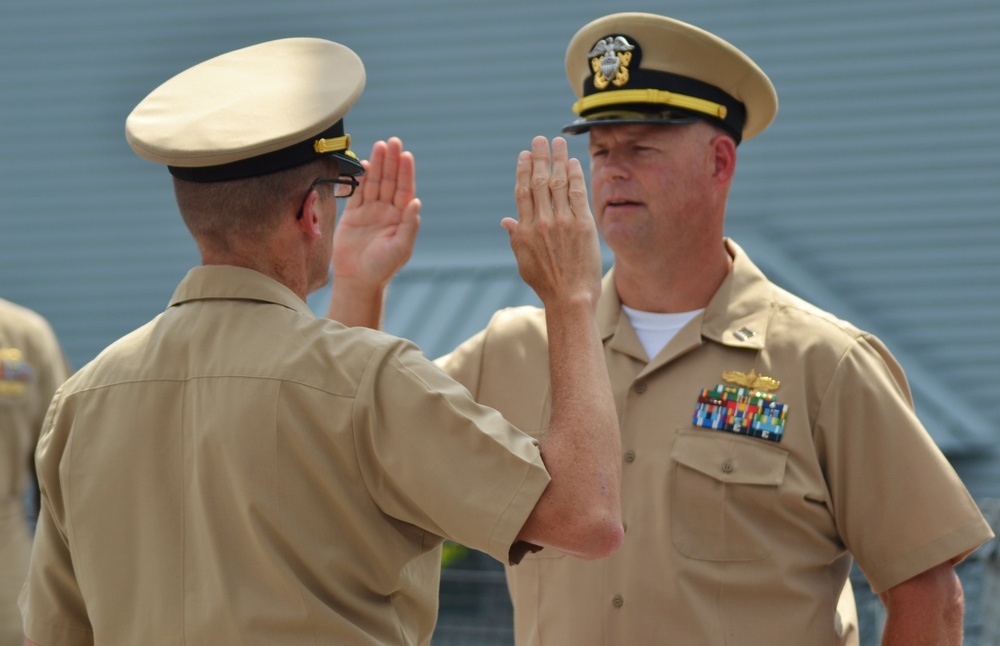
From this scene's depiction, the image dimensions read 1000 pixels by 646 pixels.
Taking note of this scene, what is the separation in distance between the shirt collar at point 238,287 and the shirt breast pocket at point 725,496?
3.64 ft

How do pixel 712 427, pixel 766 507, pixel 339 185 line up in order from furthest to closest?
pixel 712 427
pixel 766 507
pixel 339 185

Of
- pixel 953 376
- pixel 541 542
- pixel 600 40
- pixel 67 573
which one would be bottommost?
pixel 953 376

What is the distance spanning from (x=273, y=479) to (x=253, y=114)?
58 centimetres

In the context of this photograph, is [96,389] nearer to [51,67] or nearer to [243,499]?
[243,499]

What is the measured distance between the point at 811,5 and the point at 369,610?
620cm

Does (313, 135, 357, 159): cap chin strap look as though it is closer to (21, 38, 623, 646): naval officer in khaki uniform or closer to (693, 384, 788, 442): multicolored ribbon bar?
(21, 38, 623, 646): naval officer in khaki uniform

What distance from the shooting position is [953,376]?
7234 millimetres

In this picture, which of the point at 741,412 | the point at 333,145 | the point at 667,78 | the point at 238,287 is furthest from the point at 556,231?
the point at 667,78

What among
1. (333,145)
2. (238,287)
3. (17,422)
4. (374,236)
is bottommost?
(17,422)

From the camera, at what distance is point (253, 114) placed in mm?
2125

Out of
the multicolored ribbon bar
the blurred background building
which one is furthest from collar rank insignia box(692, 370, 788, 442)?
the blurred background building

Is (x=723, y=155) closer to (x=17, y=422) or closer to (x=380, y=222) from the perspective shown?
(x=380, y=222)

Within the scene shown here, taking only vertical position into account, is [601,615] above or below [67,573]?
below

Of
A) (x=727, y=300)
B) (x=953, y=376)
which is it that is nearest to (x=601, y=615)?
(x=727, y=300)
